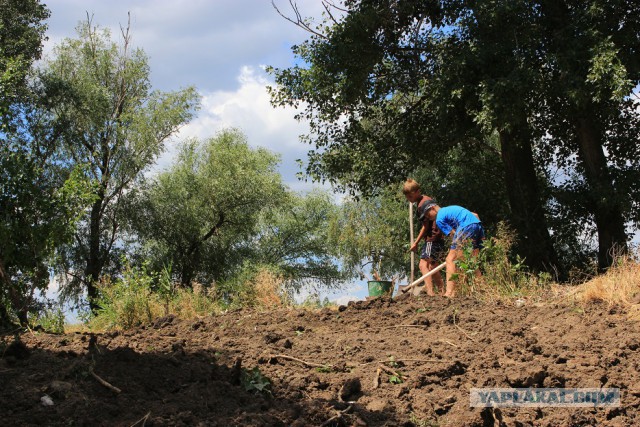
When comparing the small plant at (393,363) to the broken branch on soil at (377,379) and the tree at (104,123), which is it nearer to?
the broken branch on soil at (377,379)

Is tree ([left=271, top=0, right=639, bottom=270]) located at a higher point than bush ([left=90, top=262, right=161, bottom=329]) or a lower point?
higher

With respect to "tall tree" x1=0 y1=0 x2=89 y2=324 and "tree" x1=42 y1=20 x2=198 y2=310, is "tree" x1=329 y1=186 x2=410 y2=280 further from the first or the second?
"tall tree" x1=0 y1=0 x2=89 y2=324

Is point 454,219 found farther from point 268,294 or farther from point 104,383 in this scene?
point 104,383

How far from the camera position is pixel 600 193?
41.1ft

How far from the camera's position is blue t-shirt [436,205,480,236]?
9047mm

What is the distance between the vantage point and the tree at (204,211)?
25.3 metres

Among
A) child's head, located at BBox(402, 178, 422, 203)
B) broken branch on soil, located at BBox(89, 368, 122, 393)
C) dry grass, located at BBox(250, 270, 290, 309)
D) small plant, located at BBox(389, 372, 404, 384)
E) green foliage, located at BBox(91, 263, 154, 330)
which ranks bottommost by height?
broken branch on soil, located at BBox(89, 368, 122, 393)

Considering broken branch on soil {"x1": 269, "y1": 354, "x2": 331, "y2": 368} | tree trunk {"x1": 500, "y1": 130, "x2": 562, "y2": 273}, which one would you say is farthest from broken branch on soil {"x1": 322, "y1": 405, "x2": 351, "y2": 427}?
tree trunk {"x1": 500, "y1": 130, "x2": 562, "y2": 273}

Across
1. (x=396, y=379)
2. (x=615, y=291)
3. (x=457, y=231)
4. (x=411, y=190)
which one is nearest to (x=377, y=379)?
A: (x=396, y=379)

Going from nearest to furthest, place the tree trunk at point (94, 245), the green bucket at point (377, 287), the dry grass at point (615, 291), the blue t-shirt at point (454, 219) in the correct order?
the dry grass at point (615, 291) → the blue t-shirt at point (454, 219) → the green bucket at point (377, 287) → the tree trunk at point (94, 245)

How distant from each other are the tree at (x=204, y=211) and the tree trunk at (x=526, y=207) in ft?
44.6

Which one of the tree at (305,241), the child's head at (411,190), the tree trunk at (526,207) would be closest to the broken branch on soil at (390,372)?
the child's head at (411,190)

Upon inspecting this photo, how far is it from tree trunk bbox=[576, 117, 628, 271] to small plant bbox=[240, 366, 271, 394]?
9.96 meters

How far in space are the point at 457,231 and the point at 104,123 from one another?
64.3ft
